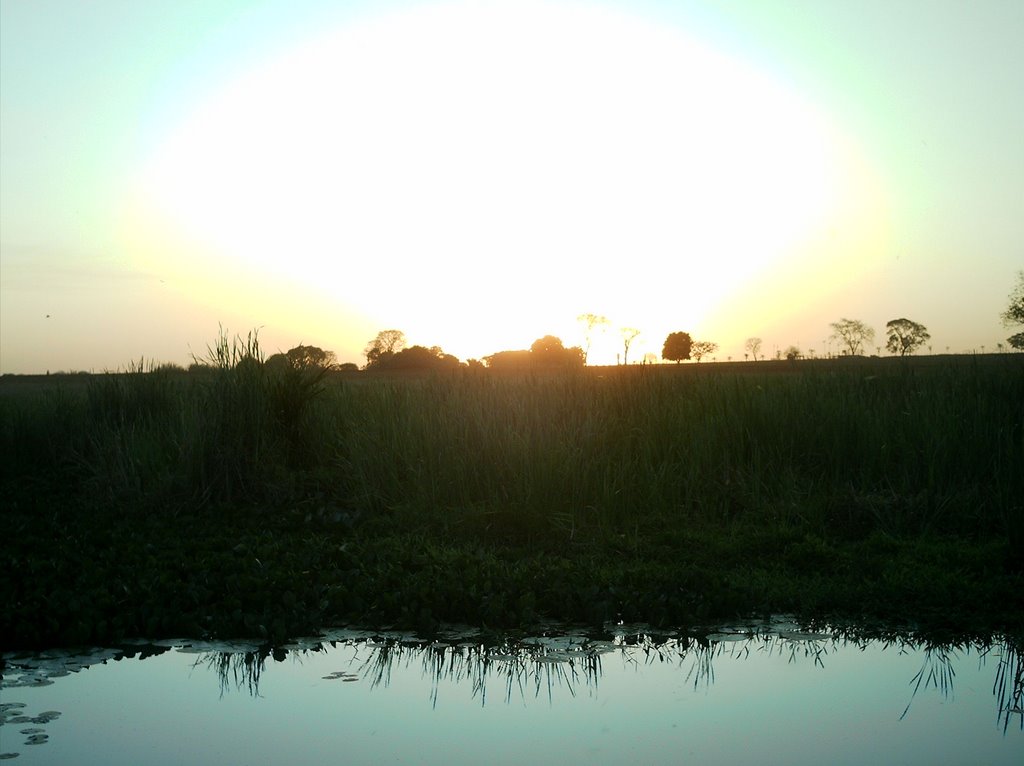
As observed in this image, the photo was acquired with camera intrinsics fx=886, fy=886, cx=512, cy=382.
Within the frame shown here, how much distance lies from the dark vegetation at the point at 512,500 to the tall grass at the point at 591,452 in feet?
0.13

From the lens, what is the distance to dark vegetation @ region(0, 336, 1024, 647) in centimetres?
687

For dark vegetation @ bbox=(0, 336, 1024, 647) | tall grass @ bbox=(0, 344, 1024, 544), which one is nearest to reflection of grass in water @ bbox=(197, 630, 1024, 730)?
dark vegetation @ bbox=(0, 336, 1024, 647)

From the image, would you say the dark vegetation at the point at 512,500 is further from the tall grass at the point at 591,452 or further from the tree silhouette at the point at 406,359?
the tree silhouette at the point at 406,359

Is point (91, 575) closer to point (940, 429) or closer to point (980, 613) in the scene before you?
point (980, 613)

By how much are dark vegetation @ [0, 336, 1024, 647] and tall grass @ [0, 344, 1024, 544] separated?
0.13 ft

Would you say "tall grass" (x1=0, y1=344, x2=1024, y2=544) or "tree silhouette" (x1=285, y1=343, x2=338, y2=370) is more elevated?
"tree silhouette" (x1=285, y1=343, x2=338, y2=370)

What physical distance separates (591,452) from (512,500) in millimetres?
1411

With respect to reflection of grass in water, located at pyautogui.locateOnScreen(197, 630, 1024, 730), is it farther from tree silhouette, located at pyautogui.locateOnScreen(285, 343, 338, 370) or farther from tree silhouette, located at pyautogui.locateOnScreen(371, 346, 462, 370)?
tree silhouette, located at pyautogui.locateOnScreen(371, 346, 462, 370)

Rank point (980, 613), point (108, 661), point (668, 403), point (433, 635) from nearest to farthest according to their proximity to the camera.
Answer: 1. point (108, 661)
2. point (433, 635)
3. point (980, 613)
4. point (668, 403)

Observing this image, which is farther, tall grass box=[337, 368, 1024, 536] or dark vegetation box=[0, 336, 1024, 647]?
tall grass box=[337, 368, 1024, 536]

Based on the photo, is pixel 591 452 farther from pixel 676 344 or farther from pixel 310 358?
pixel 676 344

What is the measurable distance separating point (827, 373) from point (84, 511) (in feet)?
38.3

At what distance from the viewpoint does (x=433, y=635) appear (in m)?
6.35

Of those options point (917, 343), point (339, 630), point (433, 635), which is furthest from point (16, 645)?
point (917, 343)
